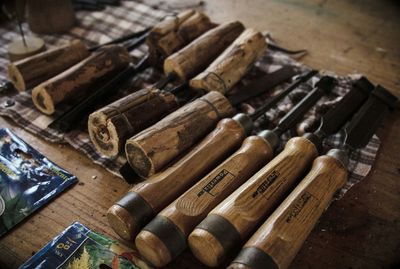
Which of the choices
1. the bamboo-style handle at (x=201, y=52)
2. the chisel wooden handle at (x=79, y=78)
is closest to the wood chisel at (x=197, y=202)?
the bamboo-style handle at (x=201, y=52)

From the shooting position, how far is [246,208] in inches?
34.2

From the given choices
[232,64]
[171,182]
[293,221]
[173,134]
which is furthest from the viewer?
[232,64]

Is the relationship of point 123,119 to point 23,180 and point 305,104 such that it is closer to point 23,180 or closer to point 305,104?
point 23,180

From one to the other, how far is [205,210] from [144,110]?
0.41 meters

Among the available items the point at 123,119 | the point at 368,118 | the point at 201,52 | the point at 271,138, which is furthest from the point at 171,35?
the point at 368,118

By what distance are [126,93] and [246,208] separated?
807 millimetres

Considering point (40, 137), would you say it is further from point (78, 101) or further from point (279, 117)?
point (279, 117)

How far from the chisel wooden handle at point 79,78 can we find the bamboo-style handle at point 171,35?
124mm

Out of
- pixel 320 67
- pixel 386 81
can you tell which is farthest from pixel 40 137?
pixel 386 81

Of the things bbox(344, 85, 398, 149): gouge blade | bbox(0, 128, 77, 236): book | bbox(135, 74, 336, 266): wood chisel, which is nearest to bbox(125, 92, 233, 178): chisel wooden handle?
bbox(135, 74, 336, 266): wood chisel

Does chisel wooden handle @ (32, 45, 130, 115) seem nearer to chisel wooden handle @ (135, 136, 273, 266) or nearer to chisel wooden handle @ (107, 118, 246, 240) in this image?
chisel wooden handle @ (107, 118, 246, 240)

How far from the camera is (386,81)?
5.17ft

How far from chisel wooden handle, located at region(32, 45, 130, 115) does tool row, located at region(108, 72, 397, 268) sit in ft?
1.86

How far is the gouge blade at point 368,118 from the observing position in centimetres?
120
